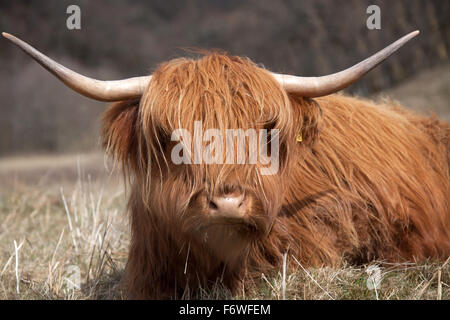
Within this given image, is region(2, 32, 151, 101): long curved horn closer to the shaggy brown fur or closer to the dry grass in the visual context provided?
the shaggy brown fur

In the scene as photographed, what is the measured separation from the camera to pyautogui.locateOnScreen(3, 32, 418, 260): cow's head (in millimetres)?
1832

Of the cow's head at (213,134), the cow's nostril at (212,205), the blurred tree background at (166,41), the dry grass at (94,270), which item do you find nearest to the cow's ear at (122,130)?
the cow's head at (213,134)

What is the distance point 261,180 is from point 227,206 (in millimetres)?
220

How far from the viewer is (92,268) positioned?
113 inches

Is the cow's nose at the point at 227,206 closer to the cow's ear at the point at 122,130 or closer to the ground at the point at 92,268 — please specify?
the ground at the point at 92,268

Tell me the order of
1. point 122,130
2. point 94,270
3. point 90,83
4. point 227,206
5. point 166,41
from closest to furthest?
point 227,206 < point 90,83 < point 122,130 < point 94,270 < point 166,41

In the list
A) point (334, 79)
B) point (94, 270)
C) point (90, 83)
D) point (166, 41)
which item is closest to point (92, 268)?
point (94, 270)

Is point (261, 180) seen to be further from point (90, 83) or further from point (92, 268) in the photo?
point (92, 268)

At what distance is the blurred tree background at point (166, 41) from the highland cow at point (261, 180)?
270 inches

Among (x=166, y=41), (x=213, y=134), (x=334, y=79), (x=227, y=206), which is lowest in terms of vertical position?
(x=227, y=206)

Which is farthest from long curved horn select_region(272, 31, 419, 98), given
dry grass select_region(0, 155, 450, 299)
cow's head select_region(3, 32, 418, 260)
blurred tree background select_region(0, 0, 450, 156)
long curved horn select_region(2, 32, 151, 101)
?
blurred tree background select_region(0, 0, 450, 156)

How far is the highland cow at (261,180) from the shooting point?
1.90 m
